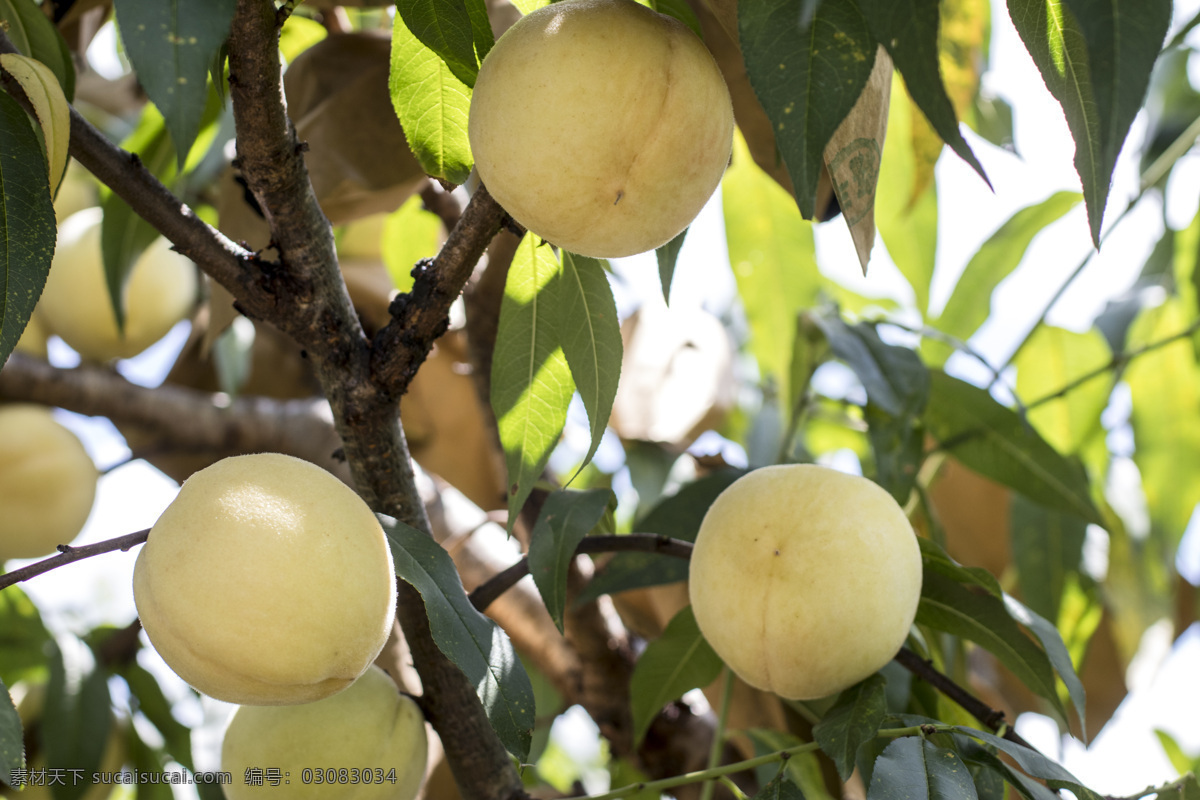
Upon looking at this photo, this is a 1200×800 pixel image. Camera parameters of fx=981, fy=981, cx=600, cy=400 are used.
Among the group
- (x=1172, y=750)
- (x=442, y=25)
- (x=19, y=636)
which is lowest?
(x=1172, y=750)

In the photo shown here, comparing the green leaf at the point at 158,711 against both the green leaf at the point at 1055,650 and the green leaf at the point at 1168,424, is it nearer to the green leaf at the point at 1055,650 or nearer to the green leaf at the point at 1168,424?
the green leaf at the point at 1055,650

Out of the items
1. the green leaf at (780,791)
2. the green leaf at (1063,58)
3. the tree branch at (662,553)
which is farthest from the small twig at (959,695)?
the green leaf at (1063,58)

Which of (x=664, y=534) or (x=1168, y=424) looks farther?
(x=1168, y=424)

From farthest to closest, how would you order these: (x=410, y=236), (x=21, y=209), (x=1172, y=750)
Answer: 1. (x=1172, y=750)
2. (x=410, y=236)
3. (x=21, y=209)

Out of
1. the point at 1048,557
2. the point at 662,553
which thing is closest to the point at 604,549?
the point at 662,553

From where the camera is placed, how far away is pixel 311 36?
97cm

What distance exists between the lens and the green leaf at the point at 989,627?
2.00 feet

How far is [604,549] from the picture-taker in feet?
1.99

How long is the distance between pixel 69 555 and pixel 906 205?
0.83 m

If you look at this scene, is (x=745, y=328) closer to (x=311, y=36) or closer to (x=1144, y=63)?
(x=311, y=36)

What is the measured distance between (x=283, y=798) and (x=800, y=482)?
0.34 m

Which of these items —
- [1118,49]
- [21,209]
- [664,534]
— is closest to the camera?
[1118,49]

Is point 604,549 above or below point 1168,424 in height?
above

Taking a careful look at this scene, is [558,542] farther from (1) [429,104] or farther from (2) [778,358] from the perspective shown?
(2) [778,358]
